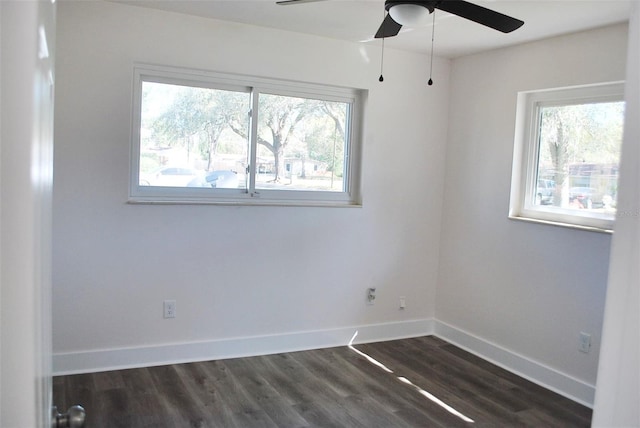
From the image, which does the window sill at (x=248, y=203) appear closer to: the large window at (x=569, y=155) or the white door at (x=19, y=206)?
the large window at (x=569, y=155)

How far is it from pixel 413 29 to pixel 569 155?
1383 mm

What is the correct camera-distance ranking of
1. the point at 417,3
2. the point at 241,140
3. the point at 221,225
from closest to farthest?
the point at 417,3
the point at 221,225
the point at 241,140

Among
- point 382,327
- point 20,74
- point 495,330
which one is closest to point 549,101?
point 495,330

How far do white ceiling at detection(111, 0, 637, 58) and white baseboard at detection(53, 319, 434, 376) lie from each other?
2267 millimetres

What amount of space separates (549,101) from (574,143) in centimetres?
36

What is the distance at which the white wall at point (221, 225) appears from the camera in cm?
329

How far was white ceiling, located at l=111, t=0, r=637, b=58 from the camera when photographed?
2.94 metres

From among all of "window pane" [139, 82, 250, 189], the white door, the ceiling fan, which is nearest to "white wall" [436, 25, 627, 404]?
the ceiling fan

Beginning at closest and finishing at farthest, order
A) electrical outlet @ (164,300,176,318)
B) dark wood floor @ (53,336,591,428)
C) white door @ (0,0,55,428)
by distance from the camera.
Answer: white door @ (0,0,55,428), dark wood floor @ (53,336,591,428), electrical outlet @ (164,300,176,318)

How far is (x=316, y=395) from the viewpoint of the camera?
10.7 ft

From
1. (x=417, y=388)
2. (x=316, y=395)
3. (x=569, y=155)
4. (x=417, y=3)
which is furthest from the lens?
(x=569, y=155)

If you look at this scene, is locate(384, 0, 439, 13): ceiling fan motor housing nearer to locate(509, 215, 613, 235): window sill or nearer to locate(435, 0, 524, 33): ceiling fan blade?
locate(435, 0, 524, 33): ceiling fan blade

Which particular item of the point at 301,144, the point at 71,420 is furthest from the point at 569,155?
the point at 71,420

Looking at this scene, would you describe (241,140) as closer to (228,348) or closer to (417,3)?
(228,348)
